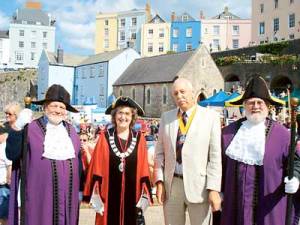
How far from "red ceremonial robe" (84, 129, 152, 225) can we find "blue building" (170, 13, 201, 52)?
6709cm

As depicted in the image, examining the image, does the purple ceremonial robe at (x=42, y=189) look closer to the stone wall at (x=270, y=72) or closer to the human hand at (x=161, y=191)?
the human hand at (x=161, y=191)

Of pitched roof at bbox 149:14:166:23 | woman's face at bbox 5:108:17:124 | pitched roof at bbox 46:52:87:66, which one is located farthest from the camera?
pitched roof at bbox 149:14:166:23

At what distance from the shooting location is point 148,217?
22.2 feet

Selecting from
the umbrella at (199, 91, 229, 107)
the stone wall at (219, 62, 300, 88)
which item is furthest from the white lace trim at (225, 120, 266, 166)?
the stone wall at (219, 62, 300, 88)

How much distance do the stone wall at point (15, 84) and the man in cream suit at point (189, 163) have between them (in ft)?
186

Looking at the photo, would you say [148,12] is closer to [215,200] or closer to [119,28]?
A: [119,28]

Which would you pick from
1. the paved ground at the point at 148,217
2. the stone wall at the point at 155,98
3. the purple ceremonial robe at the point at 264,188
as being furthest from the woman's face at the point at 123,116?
the stone wall at the point at 155,98

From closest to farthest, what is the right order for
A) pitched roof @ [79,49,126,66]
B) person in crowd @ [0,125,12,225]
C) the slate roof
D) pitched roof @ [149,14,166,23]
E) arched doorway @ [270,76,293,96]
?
person in crowd @ [0,125,12,225], arched doorway @ [270,76,293,96], pitched roof @ [79,49,126,66], pitched roof @ [149,14,166,23], the slate roof

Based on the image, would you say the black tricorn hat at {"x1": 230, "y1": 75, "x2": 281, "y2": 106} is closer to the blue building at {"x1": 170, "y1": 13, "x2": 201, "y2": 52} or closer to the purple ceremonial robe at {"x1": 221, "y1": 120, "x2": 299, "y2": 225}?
the purple ceremonial robe at {"x1": 221, "y1": 120, "x2": 299, "y2": 225}

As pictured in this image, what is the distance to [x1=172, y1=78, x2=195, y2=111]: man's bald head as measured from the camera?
430 cm

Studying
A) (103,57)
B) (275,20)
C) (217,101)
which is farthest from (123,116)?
(275,20)

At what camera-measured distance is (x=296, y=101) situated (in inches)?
158

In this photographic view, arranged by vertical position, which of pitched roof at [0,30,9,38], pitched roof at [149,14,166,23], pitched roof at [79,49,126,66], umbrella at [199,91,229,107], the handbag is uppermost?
pitched roof at [149,14,166,23]

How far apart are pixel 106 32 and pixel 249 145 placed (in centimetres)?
8046
